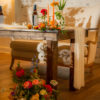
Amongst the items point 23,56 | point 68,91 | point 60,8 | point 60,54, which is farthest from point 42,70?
point 60,8

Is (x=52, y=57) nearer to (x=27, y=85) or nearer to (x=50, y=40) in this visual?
(x=50, y=40)

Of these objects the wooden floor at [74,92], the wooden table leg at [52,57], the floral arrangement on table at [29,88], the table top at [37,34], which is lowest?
the wooden floor at [74,92]

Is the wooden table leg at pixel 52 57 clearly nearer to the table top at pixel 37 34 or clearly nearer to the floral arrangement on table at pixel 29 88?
the table top at pixel 37 34

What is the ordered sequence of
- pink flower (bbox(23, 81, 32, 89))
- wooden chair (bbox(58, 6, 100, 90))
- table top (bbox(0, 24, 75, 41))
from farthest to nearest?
wooden chair (bbox(58, 6, 100, 90)), table top (bbox(0, 24, 75, 41)), pink flower (bbox(23, 81, 32, 89))

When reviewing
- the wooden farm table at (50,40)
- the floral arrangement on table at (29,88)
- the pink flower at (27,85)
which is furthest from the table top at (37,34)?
the pink flower at (27,85)

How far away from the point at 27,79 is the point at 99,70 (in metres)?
2.01

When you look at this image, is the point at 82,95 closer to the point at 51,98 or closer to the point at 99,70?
the point at 51,98

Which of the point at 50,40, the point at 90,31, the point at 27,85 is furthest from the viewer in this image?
the point at 90,31

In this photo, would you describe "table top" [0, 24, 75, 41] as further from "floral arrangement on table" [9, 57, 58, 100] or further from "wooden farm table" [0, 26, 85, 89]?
"floral arrangement on table" [9, 57, 58, 100]

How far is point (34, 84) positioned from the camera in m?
1.43

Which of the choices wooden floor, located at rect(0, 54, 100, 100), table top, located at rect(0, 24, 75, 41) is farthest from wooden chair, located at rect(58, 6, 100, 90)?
table top, located at rect(0, 24, 75, 41)

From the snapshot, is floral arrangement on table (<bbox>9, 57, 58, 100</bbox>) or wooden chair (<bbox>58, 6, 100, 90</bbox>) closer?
floral arrangement on table (<bbox>9, 57, 58, 100</bbox>)

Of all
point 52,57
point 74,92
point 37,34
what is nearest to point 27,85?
point 52,57

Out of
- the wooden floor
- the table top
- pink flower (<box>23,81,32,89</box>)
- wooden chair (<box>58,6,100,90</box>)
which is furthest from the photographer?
wooden chair (<box>58,6,100,90</box>)
